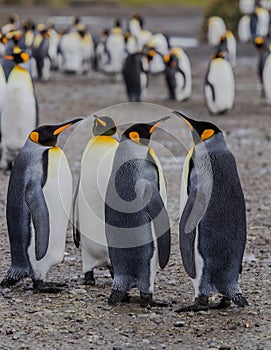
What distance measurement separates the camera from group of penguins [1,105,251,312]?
4.27 meters

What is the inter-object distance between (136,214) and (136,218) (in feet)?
0.07

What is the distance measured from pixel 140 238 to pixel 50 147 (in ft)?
2.66

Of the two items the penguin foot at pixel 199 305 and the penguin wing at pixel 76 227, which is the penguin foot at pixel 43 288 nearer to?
the penguin wing at pixel 76 227

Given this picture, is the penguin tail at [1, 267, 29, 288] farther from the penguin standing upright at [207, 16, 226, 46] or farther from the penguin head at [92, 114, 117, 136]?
the penguin standing upright at [207, 16, 226, 46]

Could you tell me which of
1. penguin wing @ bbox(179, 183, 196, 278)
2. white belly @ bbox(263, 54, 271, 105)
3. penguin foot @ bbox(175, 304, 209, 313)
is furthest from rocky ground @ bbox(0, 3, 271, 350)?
white belly @ bbox(263, 54, 271, 105)

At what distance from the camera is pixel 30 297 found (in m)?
4.59

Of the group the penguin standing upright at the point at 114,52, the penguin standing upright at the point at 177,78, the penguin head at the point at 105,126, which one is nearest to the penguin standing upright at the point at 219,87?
the penguin standing upright at the point at 177,78

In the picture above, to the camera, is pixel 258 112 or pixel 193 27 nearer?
pixel 258 112

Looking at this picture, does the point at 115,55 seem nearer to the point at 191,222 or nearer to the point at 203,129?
the point at 203,129

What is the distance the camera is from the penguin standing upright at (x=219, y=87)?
12.5 meters

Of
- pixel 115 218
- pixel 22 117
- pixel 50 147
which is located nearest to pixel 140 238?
pixel 115 218

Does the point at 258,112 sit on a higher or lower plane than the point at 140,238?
lower

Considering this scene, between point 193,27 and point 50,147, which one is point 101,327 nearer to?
point 50,147

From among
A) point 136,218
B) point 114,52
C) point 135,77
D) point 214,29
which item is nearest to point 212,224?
point 136,218
